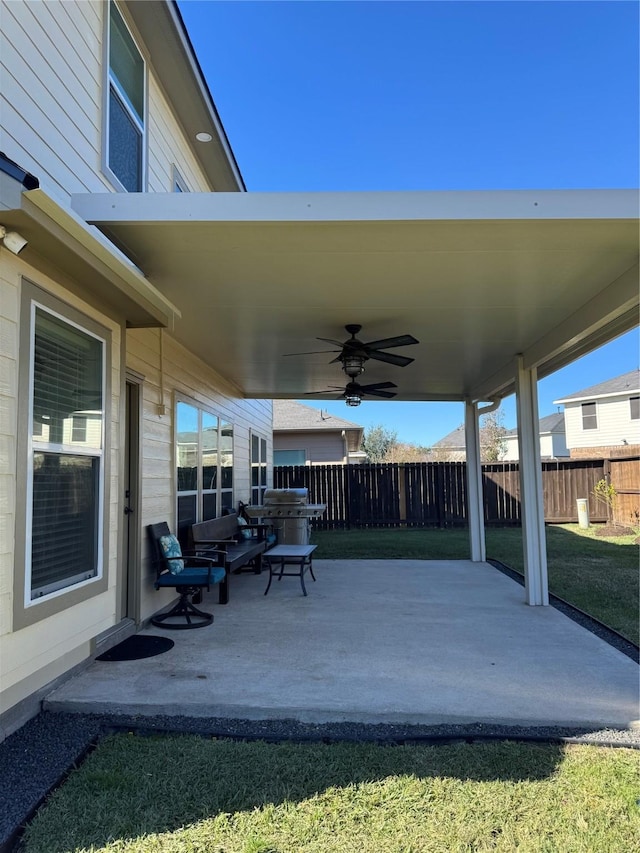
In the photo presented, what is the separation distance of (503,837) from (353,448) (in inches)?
745

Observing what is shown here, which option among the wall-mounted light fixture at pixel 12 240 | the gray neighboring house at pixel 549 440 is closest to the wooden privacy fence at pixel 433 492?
the gray neighboring house at pixel 549 440

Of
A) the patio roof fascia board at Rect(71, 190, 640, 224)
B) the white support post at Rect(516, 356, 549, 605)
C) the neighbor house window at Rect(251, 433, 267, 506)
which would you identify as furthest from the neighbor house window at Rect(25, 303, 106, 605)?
the neighbor house window at Rect(251, 433, 267, 506)

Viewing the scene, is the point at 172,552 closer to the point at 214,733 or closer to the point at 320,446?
the point at 214,733

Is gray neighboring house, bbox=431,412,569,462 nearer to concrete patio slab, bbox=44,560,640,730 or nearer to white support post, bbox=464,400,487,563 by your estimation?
white support post, bbox=464,400,487,563

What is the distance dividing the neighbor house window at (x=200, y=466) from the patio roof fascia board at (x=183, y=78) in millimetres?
3191

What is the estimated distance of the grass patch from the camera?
6.60 ft

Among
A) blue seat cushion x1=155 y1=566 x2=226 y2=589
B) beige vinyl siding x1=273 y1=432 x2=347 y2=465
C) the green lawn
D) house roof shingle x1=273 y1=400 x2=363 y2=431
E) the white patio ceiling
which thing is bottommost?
the green lawn

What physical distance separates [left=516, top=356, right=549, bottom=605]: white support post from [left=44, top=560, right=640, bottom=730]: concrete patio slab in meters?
0.29

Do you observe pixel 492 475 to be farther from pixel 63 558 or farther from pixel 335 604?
pixel 63 558

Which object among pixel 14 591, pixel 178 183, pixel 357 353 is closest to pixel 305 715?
pixel 14 591

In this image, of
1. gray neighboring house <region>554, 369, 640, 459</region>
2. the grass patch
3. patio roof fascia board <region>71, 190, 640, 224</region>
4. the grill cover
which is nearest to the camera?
the grass patch

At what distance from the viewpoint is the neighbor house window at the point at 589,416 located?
21.2 meters

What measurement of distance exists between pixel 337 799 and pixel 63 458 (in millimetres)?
2320

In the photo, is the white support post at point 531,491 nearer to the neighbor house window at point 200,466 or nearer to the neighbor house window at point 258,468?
the neighbor house window at point 200,466
